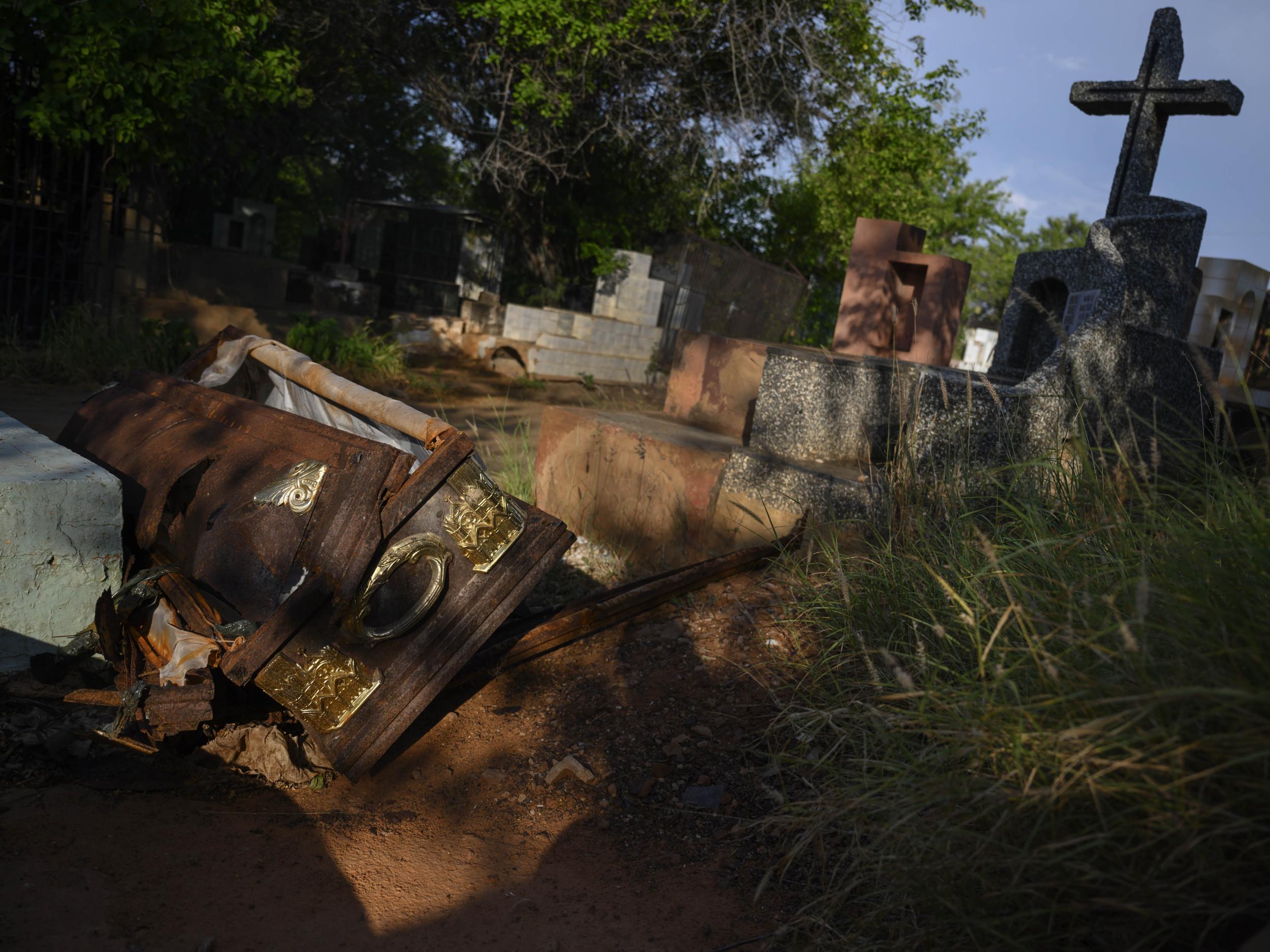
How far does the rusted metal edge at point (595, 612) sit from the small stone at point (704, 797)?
0.70 m

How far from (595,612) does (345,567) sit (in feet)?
3.26

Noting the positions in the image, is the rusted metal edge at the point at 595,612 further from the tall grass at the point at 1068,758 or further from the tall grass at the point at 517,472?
the tall grass at the point at 517,472

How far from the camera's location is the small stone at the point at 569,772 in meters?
2.53

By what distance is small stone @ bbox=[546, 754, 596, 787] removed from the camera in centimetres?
253

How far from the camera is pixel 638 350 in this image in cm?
1251

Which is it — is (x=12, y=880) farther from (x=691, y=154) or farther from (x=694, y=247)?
(x=694, y=247)

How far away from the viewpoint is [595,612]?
10.2 ft

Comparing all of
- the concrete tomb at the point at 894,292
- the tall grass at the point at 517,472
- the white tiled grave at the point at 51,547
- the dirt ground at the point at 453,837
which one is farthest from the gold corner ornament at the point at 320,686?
the concrete tomb at the point at 894,292

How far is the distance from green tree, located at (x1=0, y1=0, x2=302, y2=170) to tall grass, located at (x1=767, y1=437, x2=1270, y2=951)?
20.8ft

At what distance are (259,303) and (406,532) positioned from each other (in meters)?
11.7

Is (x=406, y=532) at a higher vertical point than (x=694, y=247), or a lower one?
lower

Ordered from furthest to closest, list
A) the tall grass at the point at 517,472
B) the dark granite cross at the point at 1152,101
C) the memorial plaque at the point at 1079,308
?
the dark granite cross at the point at 1152,101, the tall grass at the point at 517,472, the memorial plaque at the point at 1079,308

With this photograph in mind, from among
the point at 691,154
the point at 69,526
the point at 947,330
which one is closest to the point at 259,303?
the point at 691,154

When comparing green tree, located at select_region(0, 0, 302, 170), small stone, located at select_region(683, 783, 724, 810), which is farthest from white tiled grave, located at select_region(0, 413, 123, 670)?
green tree, located at select_region(0, 0, 302, 170)
